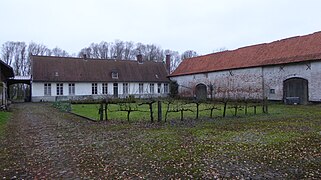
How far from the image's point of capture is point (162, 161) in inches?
227

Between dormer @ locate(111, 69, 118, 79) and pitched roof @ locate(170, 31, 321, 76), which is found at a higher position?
pitched roof @ locate(170, 31, 321, 76)

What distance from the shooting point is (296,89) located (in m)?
22.9

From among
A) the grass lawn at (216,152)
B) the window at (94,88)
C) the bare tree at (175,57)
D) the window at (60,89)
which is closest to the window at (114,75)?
the window at (94,88)

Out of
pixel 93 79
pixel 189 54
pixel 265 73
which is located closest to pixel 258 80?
pixel 265 73

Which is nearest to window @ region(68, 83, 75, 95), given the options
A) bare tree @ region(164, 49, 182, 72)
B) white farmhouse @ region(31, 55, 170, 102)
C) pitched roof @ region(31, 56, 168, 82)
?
white farmhouse @ region(31, 55, 170, 102)

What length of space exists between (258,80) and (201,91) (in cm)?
809

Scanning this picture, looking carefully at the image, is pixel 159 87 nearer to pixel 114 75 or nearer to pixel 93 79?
pixel 114 75

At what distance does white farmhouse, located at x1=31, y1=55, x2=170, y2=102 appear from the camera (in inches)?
1238

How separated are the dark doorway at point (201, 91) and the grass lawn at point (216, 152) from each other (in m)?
21.9

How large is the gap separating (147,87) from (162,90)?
2493 millimetres

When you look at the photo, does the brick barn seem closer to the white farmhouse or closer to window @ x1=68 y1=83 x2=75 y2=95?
the white farmhouse

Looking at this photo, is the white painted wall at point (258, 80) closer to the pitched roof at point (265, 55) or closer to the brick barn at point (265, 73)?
the brick barn at point (265, 73)

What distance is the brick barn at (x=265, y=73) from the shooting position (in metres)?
22.1

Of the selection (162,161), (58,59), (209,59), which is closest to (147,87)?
(209,59)
